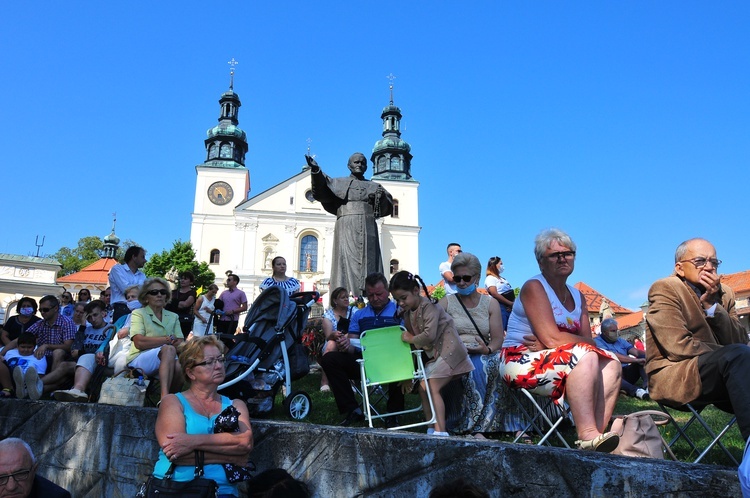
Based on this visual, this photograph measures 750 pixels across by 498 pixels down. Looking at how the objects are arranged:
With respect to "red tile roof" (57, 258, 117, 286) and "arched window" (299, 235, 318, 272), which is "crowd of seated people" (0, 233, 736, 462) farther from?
"red tile roof" (57, 258, 117, 286)

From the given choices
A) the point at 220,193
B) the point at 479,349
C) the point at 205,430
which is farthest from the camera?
the point at 220,193

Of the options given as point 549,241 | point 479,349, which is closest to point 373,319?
point 479,349

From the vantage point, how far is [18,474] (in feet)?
9.52

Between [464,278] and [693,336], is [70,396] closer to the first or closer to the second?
[464,278]

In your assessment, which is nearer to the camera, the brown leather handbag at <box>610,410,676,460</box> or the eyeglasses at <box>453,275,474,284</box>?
the brown leather handbag at <box>610,410,676,460</box>

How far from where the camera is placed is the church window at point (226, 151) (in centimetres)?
6275

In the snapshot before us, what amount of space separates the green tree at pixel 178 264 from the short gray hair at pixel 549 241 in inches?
1906

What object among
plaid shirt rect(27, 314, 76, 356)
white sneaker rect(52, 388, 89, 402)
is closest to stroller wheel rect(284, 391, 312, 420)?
white sneaker rect(52, 388, 89, 402)

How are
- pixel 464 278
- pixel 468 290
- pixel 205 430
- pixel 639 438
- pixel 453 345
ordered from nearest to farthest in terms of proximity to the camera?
pixel 639 438
pixel 205 430
pixel 453 345
pixel 464 278
pixel 468 290

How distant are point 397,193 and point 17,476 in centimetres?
6094

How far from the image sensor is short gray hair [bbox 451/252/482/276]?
17.0ft

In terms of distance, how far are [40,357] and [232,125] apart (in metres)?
60.9

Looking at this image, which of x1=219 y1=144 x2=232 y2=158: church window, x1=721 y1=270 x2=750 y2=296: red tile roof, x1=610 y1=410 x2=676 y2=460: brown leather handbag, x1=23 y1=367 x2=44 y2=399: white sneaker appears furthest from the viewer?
x1=219 y1=144 x2=232 y2=158: church window

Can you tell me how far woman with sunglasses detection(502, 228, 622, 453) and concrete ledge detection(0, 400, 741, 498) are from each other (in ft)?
1.69
